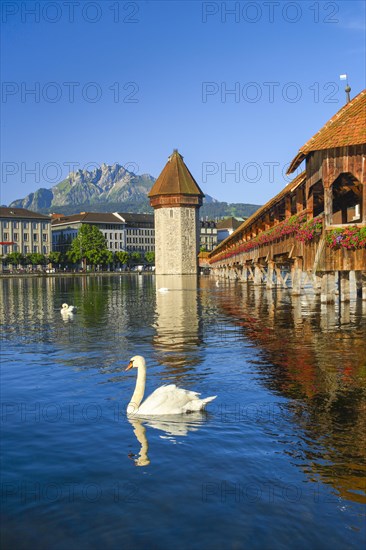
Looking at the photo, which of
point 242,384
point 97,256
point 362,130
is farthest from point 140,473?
point 97,256

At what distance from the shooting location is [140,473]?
22.6 feet

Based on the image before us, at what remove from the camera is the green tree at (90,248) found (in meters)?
149

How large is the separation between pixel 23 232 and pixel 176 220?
178ft

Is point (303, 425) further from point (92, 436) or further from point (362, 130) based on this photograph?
point (362, 130)

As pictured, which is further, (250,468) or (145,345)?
(145,345)

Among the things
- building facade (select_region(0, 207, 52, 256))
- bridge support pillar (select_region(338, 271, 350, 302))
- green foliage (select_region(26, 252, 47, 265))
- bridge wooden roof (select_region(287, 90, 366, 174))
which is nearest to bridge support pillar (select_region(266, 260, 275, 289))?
bridge support pillar (select_region(338, 271, 350, 302))

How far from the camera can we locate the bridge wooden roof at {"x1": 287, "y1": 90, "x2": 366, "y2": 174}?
67.7 ft

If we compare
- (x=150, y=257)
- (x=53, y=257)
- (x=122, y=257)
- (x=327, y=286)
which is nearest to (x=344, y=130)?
(x=327, y=286)

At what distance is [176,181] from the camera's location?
11506 centimetres

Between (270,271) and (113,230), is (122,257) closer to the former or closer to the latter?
(113,230)

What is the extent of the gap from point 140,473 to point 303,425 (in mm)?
2610

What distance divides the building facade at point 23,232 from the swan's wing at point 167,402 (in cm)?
14401

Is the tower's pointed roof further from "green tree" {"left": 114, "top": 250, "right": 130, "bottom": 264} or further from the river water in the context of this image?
the river water

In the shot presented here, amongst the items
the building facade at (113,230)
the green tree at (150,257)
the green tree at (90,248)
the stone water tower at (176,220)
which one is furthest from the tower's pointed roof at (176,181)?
the green tree at (150,257)
